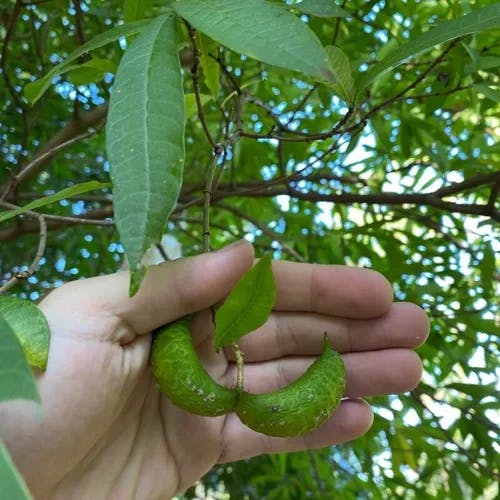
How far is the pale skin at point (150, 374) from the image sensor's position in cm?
85

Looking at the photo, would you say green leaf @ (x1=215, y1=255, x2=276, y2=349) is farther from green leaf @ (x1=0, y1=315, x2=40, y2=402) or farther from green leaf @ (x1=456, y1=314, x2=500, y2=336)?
green leaf @ (x1=456, y1=314, x2=500, y2=336)

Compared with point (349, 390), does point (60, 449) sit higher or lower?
higher

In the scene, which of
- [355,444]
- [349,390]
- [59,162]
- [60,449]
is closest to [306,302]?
[349,390]

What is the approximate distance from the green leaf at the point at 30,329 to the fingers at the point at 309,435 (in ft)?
1.93

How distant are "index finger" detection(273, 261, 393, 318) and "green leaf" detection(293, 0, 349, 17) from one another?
1.32ft

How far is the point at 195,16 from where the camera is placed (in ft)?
1.92

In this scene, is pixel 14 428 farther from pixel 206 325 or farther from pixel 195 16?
pixel 195 16

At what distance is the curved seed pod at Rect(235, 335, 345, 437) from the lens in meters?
0.82

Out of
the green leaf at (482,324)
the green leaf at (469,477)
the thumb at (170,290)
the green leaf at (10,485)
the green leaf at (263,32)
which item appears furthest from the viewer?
the green leaf at (469,477)

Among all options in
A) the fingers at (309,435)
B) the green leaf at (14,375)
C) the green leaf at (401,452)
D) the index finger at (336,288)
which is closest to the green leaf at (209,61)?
the index finger at (336,288)

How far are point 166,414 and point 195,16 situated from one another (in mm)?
712

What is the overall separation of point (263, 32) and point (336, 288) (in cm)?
58

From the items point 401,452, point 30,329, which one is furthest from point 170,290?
point 401,452

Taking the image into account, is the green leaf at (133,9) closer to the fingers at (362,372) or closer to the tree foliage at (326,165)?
the tree foliage at (326,165)
